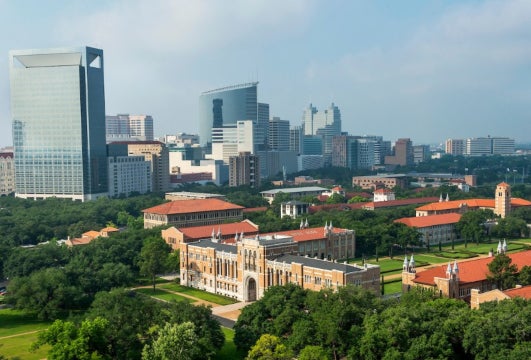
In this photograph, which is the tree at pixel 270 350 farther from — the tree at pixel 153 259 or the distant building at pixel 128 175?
the distant building at pixel 128 175

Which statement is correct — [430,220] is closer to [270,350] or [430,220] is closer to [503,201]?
[503,201]

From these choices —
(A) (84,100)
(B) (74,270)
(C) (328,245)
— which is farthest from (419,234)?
(A) (84,100)

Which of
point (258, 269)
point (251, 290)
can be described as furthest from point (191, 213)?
point (258, 269)

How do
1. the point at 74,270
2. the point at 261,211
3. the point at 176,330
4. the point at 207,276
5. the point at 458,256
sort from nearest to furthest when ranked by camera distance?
the point at 176,330
the point at 74,270
the point at 207,276
the point at 458,256
the point at 261,211

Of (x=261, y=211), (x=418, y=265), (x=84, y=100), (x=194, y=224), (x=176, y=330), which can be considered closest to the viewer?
(x=176, y=330)

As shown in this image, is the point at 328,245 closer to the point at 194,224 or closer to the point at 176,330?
the point at 194,224

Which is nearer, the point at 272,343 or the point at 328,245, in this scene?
the point at 272,343

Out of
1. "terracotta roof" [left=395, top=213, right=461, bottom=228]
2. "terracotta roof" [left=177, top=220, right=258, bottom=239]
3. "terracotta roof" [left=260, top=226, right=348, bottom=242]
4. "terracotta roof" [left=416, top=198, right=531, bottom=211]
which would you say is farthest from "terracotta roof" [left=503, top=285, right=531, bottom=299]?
"terracotta roof" [left=416, top=198, right=531, bottom=211]
